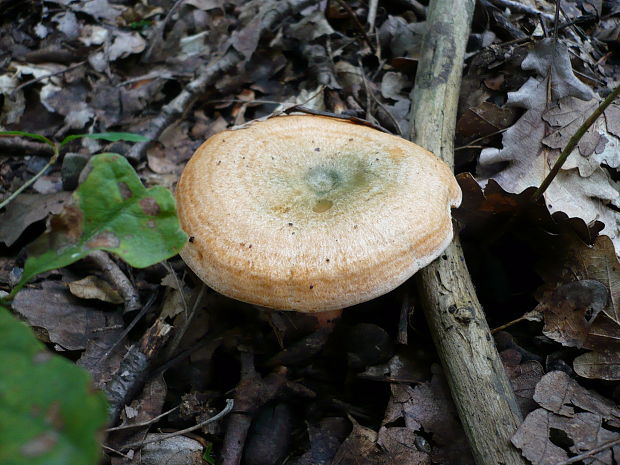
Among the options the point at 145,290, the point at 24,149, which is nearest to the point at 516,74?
the point at 145,290

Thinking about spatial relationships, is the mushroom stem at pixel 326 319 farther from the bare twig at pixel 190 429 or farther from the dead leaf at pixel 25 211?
the dead leaf at pixel 25 211

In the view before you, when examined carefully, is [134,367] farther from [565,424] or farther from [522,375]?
[565,424]

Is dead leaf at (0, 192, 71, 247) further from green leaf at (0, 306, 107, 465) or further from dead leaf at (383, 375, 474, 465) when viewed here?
dead leaf at (383, 375, 474, 465)

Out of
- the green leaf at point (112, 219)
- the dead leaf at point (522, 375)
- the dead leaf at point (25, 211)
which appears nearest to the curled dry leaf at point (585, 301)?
the dead leaf at point (522, 375)

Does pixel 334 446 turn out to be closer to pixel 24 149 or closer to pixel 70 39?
pixel 24 149

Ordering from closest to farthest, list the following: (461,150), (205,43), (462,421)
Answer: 1. (462,421)
2. (461,150)
3. (205,43)
